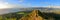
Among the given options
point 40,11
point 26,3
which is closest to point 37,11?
point 40,11

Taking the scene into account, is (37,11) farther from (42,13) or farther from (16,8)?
(16,8)

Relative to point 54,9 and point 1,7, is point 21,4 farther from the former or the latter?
point 54,9

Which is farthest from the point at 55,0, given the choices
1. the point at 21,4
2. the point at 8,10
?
the point at 8,10

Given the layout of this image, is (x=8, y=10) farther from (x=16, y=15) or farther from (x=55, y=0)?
(x=55, y=0)

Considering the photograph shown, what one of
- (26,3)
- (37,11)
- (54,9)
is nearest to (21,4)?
(26,3)

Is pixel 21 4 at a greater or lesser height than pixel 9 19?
greater

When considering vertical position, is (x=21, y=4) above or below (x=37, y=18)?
above

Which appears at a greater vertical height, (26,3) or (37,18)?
(26,3)
